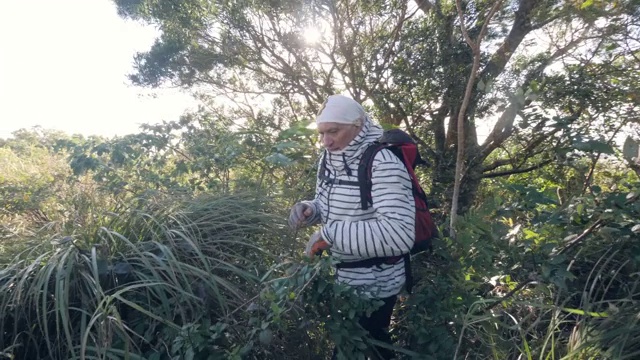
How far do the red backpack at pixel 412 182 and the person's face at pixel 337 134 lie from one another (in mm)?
105

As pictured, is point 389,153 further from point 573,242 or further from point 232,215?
point 232,215

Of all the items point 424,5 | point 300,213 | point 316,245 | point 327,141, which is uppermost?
point 424,5

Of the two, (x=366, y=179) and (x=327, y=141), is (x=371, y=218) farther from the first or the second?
(x=327, y=141)

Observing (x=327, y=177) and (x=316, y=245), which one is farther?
(x=327, y=177)

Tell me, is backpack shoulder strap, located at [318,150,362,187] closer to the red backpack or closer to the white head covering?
the red backpack

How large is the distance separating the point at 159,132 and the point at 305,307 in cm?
258

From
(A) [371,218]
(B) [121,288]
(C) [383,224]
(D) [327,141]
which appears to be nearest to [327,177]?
(D) [327,141]

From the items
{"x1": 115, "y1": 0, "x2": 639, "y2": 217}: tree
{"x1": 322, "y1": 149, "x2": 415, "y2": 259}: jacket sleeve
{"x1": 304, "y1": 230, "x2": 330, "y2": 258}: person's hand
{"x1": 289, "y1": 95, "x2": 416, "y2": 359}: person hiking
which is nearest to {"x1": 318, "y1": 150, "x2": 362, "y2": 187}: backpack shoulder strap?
{"x1": 289, "y1": 95, "x2": 416, "y2": 359}: person hiking

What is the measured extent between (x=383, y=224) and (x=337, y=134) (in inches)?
18.4

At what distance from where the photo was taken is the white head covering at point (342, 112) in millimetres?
2549

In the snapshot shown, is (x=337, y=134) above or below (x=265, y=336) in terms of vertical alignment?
above

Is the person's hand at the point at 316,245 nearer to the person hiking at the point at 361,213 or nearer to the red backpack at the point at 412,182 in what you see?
the person hiking at the point at 361,213

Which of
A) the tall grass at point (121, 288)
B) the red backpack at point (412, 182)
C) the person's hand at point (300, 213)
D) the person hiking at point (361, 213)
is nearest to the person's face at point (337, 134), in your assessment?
the person hiking at point (361, 213)

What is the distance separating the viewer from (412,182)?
259 centimetres
